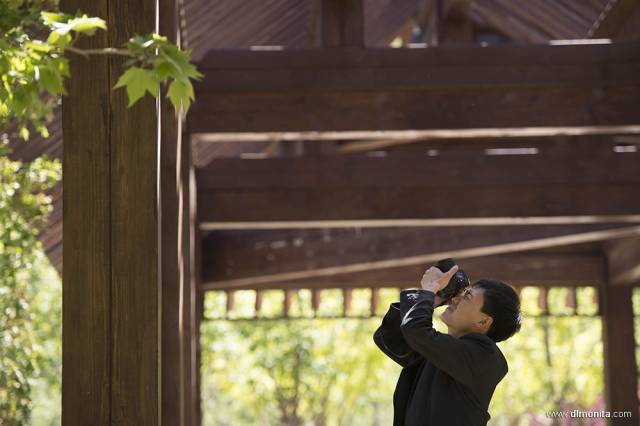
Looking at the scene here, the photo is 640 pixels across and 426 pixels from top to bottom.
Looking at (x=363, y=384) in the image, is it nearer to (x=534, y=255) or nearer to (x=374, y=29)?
(x=534, y=255)

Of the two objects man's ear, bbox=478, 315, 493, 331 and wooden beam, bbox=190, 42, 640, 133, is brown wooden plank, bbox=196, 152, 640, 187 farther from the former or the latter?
man's ear, bbox=478, 315, 493, 331

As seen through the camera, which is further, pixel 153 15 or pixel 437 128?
pixel 437 128

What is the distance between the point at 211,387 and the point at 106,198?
23.1m

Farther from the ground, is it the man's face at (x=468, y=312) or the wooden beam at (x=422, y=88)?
the wooden beam at (x=422, y=88)

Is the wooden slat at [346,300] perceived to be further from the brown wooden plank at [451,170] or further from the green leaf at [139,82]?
the green leaf at [139,82]

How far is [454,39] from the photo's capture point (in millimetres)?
8539

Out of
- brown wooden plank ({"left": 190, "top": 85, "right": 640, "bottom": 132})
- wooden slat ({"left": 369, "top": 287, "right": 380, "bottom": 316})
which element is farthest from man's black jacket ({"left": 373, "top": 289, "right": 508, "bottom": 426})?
wooden slat ({"left": 369, "top": 287, "right": 380, "bottom": 316})

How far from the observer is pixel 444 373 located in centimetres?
279

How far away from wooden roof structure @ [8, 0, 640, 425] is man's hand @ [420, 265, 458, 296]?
2.27 ft

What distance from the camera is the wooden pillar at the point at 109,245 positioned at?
9.36 ft

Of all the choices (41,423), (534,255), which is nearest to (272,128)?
(534,255)

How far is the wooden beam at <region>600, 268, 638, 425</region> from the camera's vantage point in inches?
414

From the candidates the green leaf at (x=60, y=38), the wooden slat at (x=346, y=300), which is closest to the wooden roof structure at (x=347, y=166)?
the green leaf at (x=60, y=38)

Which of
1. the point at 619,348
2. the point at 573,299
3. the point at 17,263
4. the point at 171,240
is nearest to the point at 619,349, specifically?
the point at 619,348
